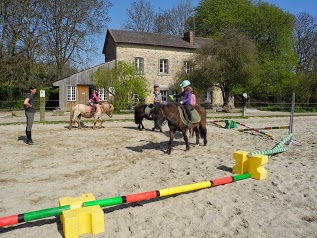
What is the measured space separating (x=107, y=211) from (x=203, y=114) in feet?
16.6

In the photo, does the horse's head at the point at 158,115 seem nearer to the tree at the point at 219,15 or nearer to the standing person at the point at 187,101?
the standing person at the point at 187,101

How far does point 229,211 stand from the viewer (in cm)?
382

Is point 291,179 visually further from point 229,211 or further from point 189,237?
point 189,237

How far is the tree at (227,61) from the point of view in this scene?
25.2 metres

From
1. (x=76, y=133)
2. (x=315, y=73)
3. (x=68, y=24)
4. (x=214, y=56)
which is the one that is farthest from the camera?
(x=68, y=24)

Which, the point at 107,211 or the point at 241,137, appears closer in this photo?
the point at 107,211

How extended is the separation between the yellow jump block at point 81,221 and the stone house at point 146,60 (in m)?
24.8

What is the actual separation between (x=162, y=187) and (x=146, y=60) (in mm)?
26845

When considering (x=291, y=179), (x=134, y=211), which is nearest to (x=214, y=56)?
(x=291, y=179)

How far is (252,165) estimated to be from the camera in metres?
5.21

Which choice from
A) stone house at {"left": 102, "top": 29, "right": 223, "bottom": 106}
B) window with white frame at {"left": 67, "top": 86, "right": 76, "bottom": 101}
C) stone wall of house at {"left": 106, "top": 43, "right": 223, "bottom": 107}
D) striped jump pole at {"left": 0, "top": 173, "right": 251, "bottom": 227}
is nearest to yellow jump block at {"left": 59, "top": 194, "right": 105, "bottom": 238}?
striped jump pole at {"left": 0, "top": 173, "right": 251, "bottom": 227}

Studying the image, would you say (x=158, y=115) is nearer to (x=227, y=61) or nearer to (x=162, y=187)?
(x=162, y=187)

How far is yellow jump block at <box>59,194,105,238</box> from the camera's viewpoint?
309 cm

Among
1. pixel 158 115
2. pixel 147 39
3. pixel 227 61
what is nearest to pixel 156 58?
pixel 147 39
